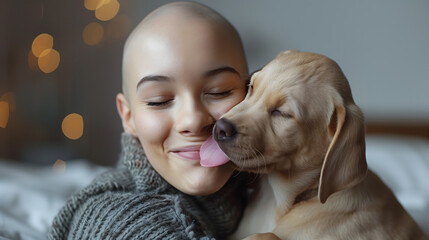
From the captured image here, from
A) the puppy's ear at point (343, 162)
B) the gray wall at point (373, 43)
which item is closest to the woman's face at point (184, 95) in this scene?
the puppy's ear at point (343, 162)

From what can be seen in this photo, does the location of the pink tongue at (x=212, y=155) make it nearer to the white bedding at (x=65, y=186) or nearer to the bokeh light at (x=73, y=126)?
the white bedding at (x=65, y=186)

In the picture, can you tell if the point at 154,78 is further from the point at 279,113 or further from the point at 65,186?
the point at 65,186

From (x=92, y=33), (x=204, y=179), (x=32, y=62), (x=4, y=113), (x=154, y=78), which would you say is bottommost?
(x=4, y=113)

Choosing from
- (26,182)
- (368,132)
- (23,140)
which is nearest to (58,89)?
(23,140)

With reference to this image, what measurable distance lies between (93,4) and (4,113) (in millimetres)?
945

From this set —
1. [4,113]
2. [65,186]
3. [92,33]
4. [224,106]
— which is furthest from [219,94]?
[92,33]

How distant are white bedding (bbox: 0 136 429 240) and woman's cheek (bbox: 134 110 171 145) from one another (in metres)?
0.51

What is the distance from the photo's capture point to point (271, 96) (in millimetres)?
A: 908

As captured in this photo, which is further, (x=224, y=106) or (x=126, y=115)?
Answer: (x=126, y=115)

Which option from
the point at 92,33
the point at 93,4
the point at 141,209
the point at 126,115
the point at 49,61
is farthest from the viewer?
the point at 92,33

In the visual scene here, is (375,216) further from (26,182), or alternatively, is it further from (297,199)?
(26,182)

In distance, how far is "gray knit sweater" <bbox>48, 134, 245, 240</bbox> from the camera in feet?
3.05

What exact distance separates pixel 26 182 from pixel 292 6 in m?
2.23

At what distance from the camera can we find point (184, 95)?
0.97 meters
